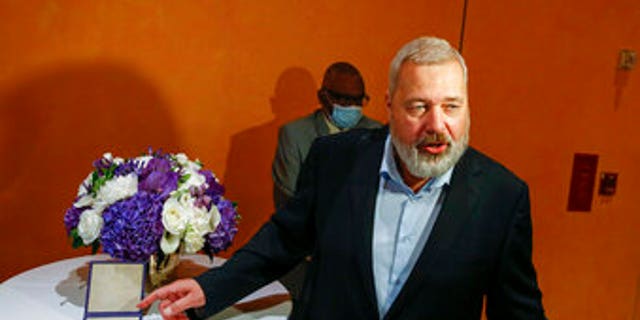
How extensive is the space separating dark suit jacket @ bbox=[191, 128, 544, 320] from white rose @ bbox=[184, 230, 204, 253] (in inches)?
7.2

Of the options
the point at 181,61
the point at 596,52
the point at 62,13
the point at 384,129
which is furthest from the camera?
the point at 596,52

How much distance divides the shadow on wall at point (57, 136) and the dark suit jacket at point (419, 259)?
66.0 inches

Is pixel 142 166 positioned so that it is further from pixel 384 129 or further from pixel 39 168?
pixel 39 168

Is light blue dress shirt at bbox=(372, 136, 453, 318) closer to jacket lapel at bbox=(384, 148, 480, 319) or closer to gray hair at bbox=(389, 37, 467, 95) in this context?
jacket lapel at bbox=(384, 148, 480, 319)

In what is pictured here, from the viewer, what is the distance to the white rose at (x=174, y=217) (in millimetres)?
1567

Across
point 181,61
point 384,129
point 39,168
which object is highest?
point 181,61

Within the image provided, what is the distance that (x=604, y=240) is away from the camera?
3.57 m

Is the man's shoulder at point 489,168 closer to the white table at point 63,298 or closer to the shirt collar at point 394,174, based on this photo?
the shirt collar at point 394,174

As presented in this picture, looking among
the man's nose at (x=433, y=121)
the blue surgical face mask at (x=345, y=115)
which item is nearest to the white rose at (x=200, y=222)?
the man's nose at (x=433, y=121)

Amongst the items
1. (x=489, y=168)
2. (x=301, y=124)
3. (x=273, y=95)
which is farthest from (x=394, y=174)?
(x=273, y=95)

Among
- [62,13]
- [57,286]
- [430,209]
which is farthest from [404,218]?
[62,13]

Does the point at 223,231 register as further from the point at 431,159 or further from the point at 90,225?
the point at 431,159

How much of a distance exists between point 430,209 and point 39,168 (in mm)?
2247

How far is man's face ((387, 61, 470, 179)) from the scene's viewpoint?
1234 millimetres
